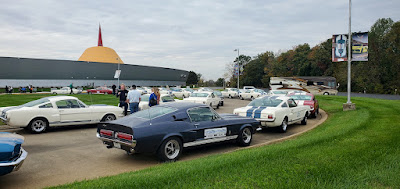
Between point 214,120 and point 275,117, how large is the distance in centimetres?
345

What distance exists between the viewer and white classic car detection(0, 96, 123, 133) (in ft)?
33.2

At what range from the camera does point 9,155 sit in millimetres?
4859

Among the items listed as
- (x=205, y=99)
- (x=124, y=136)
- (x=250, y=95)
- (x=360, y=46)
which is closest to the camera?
(x=124, y=136)

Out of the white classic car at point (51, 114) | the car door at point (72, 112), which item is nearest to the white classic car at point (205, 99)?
the white classic car at point (51, 114)

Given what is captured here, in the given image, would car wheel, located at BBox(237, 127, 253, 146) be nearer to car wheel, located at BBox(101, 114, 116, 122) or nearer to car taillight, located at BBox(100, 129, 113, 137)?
car taillight, located at BBox(100, 129, 113, 137)

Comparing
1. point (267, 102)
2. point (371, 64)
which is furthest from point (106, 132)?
point (371, 64)

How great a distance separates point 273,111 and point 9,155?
8255 millimetres

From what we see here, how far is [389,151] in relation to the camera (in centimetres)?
657

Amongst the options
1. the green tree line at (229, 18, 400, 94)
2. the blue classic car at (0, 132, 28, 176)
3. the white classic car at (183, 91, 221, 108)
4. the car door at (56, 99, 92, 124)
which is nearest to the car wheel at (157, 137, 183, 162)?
the blue classic car at (0, 132, 28, 176)

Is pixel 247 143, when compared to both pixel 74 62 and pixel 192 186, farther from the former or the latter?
pixel 74 62

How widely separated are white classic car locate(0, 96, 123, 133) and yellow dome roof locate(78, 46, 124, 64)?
96655mm

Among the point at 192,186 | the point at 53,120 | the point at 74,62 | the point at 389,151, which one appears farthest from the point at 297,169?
the point at 74,62

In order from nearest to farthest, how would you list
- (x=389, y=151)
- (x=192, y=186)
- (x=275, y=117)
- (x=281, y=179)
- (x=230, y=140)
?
(x=192, y=186) < (x=281, y=179) < (x=389, y=151) < (x=230, y=140) < (x=275, y=117)

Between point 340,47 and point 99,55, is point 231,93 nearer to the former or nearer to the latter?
point 340,47
